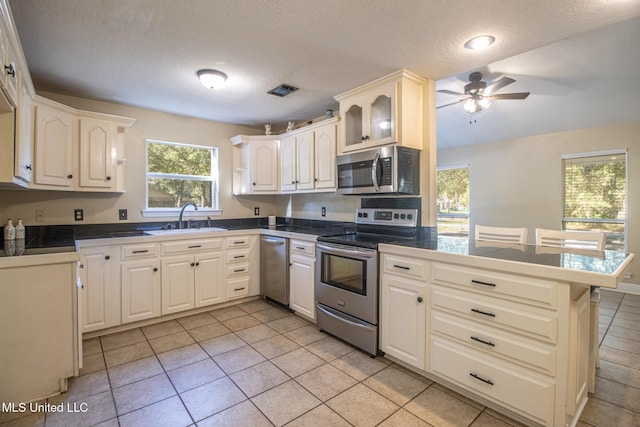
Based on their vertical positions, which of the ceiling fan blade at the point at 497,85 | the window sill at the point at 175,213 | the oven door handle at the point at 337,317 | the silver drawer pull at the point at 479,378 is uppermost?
the ceiling fan blade at the point at 497,85

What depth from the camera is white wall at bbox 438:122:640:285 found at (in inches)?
156

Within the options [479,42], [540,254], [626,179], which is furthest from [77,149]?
[626,179]

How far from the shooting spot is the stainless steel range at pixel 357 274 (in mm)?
2357

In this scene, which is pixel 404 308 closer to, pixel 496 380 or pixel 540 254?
pixel 496 380

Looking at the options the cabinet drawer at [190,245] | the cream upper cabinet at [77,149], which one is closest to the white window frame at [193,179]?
the cream upper cabinet at [77,149]

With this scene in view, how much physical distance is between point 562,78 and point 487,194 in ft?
7.28

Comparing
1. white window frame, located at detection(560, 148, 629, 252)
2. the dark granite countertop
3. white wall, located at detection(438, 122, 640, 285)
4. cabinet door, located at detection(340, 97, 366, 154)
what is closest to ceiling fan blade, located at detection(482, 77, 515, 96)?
cabinet door, located at detection(340, 97, 366, 154)

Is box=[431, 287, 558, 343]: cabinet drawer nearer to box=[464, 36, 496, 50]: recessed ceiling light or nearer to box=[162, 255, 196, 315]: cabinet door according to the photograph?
box=[464, 36, 496, 50]: recessed ceiling light

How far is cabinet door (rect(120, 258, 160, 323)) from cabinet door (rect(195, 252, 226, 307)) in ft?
1.31

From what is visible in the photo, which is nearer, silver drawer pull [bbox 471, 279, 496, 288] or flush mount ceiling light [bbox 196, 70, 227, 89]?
silver drawer pull [bbox 471, 279, 496, 288]

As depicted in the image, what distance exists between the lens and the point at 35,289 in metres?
1.85

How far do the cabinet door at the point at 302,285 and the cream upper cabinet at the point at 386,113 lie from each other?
1192 mm

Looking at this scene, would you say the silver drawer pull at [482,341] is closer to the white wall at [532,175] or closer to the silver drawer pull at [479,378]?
the silver drawer pull at [479,378]

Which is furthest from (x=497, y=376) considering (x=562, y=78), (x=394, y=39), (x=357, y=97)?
(x=562, y=78)
